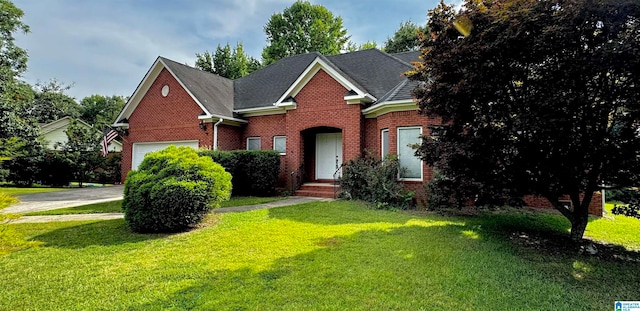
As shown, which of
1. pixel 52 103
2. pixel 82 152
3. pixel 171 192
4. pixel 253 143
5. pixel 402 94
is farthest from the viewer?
pixel 52 103

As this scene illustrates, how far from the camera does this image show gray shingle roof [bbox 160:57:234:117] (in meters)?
15.1

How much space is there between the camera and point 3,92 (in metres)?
18.2

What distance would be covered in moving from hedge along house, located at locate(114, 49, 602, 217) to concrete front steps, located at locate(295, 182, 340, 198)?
48mm

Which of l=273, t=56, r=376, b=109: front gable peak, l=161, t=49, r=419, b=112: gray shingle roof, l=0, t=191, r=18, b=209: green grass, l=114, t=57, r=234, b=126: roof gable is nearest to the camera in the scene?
l=0, t=191, r=18, b=209: green grass

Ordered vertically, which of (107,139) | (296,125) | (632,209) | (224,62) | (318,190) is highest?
(224,62)

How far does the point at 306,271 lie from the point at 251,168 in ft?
28.9

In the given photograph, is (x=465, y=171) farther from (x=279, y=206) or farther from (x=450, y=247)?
(x=279, y=206)

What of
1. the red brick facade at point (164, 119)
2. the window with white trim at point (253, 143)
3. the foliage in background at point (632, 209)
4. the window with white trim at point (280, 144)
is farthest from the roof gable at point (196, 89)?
the foliage in background at point (632, 209)

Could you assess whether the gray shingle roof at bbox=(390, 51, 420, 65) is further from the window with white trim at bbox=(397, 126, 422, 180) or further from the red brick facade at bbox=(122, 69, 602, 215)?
the window with white trim at bbox=(397, 126, 422, 180)

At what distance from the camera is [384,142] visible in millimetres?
12031

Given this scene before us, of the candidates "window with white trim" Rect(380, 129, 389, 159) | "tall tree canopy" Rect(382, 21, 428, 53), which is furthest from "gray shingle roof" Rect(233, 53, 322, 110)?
"tall tree canopy" Rect(382, 21, 428, 53)

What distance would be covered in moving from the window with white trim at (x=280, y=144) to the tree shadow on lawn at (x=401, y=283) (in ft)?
31.3

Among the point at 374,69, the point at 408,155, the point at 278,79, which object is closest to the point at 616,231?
the point at 408,155

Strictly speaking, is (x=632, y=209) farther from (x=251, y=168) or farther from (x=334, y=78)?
(x=251, y=168)
